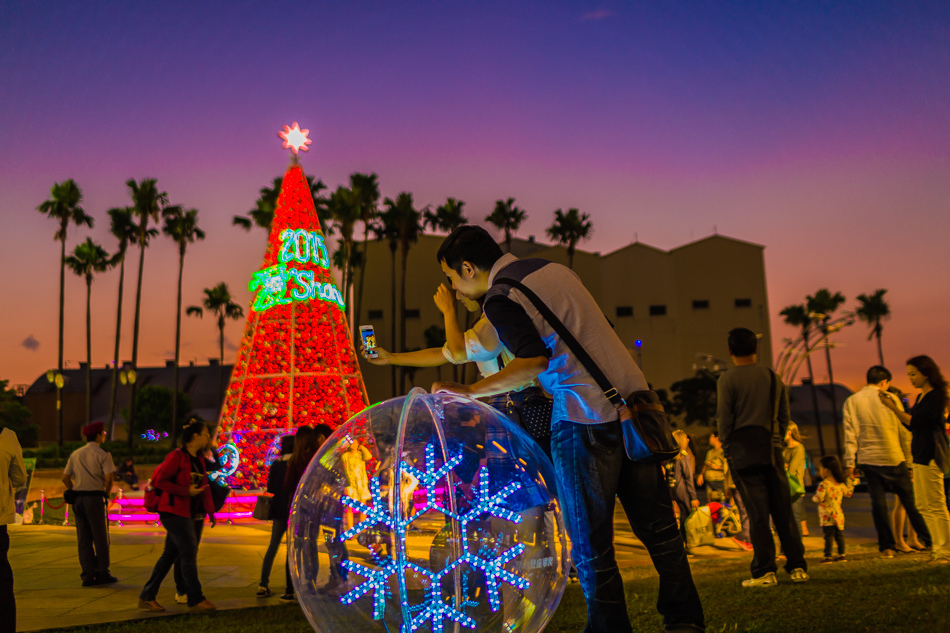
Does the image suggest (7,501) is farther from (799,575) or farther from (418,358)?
(799,575)

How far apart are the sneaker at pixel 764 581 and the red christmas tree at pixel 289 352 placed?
1356cm

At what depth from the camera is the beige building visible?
60156mm

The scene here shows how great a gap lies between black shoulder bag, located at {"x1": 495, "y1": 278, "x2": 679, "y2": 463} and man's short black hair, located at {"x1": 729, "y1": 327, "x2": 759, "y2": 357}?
311 centimetres

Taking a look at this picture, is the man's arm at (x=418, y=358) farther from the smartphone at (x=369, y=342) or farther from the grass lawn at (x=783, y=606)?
the grass lawn at (x=783, y=606)

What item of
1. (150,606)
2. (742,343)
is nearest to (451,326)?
(742,343)

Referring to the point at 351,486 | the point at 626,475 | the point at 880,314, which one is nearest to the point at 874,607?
the point at 626,475

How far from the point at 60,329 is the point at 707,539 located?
147 feet

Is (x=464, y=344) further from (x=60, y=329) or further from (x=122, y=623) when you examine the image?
(x=60, y=329)

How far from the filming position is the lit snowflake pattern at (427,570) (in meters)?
2.66

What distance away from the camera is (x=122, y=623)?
5770mm

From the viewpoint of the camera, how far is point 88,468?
8.52 metres

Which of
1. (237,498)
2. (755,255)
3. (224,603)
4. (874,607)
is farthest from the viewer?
(755,255)

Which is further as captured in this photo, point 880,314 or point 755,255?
point 880,314

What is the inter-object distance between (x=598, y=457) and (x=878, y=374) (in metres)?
6.12
